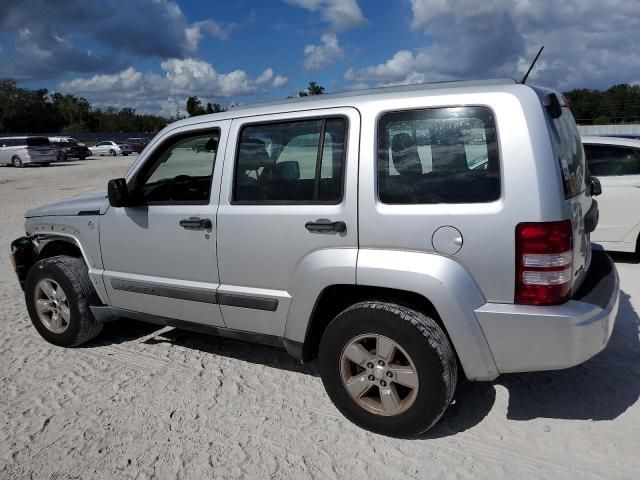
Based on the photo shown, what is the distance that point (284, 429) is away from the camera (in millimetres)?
3207

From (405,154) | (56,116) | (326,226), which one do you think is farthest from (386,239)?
(56,116)

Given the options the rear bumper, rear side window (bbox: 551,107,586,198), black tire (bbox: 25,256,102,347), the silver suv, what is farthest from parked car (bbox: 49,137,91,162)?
the rear bumper

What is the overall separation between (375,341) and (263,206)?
3.53ft

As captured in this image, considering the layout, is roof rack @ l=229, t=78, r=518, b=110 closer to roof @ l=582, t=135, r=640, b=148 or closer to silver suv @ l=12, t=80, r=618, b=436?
silver suv @ l=12, t=80, r=618, b=436

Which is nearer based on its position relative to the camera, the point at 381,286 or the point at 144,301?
the point at 381,286

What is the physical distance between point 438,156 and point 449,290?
0.71 m

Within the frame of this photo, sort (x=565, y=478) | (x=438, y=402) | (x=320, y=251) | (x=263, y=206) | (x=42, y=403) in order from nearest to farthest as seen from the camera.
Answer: (x=565, y=478), (x=438, y=402), (x=320, y=251), (x=263, y=206), (x=42, y=403)

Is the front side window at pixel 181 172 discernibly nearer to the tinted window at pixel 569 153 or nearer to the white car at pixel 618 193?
the tinted window at pixel 569 153

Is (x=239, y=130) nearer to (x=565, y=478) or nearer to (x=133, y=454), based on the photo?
(x=133, y=454)

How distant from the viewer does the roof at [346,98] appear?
9.30 feet

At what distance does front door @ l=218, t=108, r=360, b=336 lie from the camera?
3025mm

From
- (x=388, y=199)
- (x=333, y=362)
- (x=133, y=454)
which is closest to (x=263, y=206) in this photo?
(x=388, y=199)

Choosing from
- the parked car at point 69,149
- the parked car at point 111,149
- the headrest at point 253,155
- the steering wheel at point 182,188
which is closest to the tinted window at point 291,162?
the headrest at point 253,155

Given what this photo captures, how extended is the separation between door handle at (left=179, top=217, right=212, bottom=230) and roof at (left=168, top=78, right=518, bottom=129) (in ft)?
2.35
